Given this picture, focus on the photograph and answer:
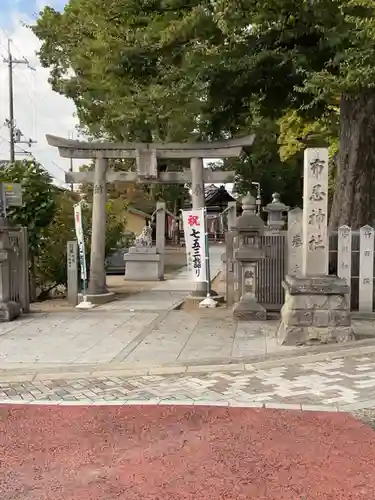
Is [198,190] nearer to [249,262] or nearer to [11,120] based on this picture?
[249,262]

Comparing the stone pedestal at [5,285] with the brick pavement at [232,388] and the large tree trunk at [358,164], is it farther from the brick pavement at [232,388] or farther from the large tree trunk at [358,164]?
the large tree trunk at [358,164]

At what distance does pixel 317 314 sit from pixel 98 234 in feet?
24.4

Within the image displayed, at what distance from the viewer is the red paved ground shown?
365 cm

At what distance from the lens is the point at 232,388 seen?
602 cm

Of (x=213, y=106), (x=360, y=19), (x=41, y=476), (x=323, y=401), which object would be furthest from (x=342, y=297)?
(x=213, y=106)

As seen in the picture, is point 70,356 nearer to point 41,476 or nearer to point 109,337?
point 109,337

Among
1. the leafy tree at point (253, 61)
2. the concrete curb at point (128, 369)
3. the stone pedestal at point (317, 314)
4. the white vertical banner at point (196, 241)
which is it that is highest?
the leafy tree at point (253, 61)

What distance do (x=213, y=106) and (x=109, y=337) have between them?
21.0 ft

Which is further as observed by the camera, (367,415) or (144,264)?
(144,264)

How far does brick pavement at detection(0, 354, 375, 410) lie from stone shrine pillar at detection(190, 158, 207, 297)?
6.12m

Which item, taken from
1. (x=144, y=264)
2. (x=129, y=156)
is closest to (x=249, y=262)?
(x=129, y=156)

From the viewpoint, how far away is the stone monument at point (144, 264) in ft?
67.3

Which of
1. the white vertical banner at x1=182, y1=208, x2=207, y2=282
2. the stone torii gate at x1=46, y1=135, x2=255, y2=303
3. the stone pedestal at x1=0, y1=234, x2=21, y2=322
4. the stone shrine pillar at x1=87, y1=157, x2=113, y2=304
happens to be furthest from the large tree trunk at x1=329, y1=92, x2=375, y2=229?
the stone pedestal at x1=0, y1=234, x2=21, y2=322

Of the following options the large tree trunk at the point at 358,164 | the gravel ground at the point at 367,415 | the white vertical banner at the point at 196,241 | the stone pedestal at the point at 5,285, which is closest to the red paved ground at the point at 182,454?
the gravel ground at the point at 367,415
